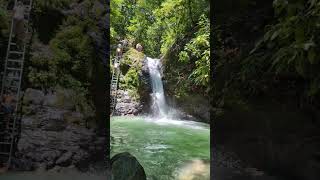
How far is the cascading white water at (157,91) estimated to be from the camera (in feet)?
29.9

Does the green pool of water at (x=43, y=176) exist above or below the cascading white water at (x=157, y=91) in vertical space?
below

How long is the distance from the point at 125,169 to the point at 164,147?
199 centimetres

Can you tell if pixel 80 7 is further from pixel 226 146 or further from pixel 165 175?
pixel 165 175

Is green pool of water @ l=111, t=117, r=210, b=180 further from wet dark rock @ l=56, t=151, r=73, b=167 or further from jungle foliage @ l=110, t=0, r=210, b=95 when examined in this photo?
wet dark rock @ l=56, t=151, r=73, b=167

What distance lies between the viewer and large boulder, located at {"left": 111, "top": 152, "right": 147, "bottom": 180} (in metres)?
2.90

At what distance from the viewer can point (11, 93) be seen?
8.76ft

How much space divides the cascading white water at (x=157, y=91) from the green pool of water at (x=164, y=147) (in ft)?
7.33

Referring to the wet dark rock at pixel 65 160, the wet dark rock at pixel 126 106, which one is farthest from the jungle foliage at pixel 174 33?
the wet dark rock at pixel 65 160

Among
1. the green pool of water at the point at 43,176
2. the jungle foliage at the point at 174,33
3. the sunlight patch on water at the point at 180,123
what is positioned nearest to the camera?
the green pool of water at the point at 43,176

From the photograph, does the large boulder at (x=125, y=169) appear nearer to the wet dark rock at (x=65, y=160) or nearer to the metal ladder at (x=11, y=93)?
the wet dark rock at (x=65, y=160)

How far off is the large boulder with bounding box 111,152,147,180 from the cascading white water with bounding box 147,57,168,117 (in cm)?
598

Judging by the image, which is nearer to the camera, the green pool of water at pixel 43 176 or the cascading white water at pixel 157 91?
the green pool of water at pixel 43 176

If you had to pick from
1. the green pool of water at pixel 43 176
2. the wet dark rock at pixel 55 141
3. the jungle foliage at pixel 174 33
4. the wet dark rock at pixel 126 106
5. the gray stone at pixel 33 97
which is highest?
the jungle foliage at pixel 174 33

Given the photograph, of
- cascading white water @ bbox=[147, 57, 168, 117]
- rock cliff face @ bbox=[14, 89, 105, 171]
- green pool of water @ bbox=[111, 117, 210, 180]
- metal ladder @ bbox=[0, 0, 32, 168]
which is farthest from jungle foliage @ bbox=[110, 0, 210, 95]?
rock cliff face @ bbox=[14, 89, 105, 171]
